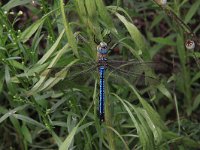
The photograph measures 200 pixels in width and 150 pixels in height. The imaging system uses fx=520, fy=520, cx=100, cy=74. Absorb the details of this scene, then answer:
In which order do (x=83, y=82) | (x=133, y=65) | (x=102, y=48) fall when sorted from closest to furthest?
(x=102, y=48) → (x=133, y=65) → (x=83, y=82)

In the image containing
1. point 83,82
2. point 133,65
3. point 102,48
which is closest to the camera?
point 102,48

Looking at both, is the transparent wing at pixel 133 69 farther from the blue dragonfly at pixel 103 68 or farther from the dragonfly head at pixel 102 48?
the dragonfly head at pixel 102 48

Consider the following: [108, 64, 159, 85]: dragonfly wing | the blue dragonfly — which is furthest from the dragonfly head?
[108, 64, 159, 85]: dragonfly wing

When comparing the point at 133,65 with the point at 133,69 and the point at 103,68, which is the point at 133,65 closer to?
the point at 133,69

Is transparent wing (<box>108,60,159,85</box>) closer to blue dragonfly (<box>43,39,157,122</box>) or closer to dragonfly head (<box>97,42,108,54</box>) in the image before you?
blue dragonfly (<box>43,39,157,122</box>)

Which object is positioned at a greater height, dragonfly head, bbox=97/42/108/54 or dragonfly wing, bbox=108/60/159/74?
dragonfly head, bbox=97/42/108/54

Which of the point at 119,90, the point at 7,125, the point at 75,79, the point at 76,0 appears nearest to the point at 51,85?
the point at 75,79

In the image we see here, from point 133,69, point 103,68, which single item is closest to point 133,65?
point 133,69

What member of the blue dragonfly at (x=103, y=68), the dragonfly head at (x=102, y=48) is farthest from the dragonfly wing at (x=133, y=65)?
the dragonfly head at (x=102, y=48)

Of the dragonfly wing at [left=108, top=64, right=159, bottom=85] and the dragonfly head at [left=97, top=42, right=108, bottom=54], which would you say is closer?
the dragonfly head at [left=97, top=42, right=108, bottom=54]
